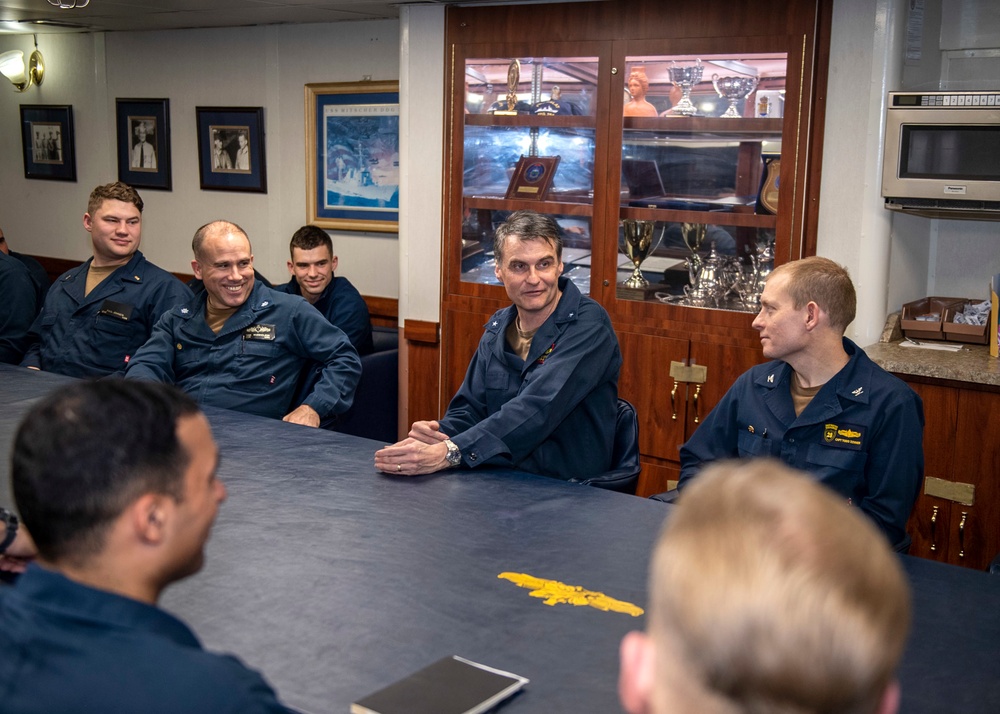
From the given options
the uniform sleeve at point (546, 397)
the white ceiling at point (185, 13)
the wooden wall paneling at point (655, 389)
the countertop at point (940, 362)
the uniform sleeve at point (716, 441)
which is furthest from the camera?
the white ceiling at point (185, 13)

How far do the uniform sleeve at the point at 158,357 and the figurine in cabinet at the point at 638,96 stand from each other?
2100 mm

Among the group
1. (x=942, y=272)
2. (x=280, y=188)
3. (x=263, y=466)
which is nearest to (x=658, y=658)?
(x=263, y=466)

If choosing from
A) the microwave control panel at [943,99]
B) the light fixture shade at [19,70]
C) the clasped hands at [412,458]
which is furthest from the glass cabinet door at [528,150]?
the light fixture shade at [19,70]

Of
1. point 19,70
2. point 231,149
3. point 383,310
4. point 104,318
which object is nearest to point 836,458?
point 104,318

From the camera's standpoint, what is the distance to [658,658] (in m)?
0.87

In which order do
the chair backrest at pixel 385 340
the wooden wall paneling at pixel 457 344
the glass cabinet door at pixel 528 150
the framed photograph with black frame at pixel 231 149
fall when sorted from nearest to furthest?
1. the glass cabinet door at pixel 528 150
2. the wooden wall paneling at pixel 457 344
3. the chair backrest at pixel 385 340
4. the framed photograph with black frame at pixel 231 149

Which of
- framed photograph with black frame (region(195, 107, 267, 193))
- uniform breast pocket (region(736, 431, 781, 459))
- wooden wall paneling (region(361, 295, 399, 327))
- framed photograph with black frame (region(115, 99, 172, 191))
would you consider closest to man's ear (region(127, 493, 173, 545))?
uniform breast pocket (region(736, 431, 781, 459))

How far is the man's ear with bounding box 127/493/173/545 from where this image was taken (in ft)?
4.19

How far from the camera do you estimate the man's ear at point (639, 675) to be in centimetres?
89

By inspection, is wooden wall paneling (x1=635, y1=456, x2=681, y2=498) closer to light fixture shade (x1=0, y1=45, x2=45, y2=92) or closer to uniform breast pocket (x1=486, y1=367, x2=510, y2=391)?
uniform breast pocket (x1=486, y1=367, x2=510, y2=391)

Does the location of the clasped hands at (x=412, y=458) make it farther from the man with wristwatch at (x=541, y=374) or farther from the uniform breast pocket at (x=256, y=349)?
the uniform breast pocket at (x=256, y=349)

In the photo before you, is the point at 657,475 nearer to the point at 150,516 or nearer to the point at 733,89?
the point at 733,89

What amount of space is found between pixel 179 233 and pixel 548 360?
451cm

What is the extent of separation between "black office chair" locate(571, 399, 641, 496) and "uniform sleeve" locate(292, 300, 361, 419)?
3.37 ft
